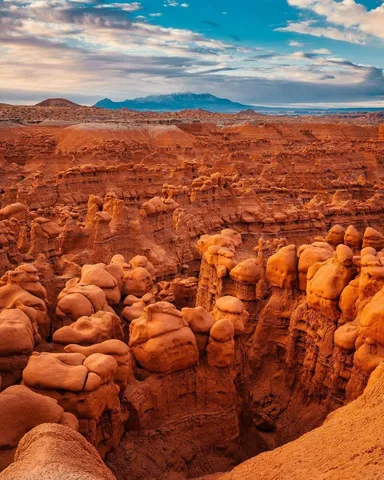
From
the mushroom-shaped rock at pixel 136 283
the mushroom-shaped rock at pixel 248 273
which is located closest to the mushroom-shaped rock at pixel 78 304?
the mushroom-shaped rock at pixel 136 283

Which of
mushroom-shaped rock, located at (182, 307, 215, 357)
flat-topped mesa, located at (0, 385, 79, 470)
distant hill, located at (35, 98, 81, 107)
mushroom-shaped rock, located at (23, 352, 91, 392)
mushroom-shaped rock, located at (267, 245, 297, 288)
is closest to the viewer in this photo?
flat-topped mesa, located at (0, 385, 79, 470)

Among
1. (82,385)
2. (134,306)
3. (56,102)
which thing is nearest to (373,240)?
(134,306)

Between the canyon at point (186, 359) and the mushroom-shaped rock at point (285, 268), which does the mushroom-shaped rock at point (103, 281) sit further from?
the mushroom-shaped rock at point (285, 268)

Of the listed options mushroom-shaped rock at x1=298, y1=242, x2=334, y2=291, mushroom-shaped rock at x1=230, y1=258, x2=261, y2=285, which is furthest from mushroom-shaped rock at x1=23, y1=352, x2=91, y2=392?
mushroom-shaped rock at x1=298, y1=242, x2=334, y2=291

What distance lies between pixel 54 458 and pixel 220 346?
15.7ft

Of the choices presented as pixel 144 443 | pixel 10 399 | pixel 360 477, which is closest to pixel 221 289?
pixel 144 443

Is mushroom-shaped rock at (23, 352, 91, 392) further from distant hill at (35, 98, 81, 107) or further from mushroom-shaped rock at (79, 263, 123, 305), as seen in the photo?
distant hill at (35, 98, 81, 107)

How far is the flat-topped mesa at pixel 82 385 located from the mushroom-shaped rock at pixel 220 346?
2192mm

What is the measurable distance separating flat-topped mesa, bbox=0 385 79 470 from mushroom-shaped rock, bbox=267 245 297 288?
24.7ft

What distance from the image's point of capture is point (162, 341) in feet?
29.2

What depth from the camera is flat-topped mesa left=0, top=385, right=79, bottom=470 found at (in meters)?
6.35

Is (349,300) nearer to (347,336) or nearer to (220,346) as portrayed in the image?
(347,336)

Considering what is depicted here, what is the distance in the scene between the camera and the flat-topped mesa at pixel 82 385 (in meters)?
7.31

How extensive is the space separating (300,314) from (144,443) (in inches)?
207
